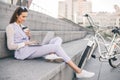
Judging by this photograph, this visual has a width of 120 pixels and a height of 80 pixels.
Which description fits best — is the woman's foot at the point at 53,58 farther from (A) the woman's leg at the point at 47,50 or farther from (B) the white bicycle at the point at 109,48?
(B) the white bicycle at the point at 109,48

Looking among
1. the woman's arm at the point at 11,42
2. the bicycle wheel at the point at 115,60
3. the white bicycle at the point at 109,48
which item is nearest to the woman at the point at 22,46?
the woman's arm at the point at 11,42

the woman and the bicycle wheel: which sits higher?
the woman

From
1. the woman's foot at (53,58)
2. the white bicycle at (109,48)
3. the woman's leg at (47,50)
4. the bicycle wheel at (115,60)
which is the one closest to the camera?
the woman's foot at (53,58)

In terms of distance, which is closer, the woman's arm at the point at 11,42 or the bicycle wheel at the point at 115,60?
the woman's arm at the point at 11,42

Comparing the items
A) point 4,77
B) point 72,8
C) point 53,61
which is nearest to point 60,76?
point 53,61

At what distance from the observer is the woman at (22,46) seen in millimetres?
4715

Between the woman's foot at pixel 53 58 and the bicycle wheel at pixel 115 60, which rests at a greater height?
the woman's foot at pixel 53 58

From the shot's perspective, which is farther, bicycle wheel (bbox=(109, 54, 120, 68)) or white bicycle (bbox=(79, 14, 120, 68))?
bicycle wheel (bbox=(109, 54, 120, 68))

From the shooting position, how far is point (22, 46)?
474 cm

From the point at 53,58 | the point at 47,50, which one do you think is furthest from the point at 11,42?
the point at 53,58

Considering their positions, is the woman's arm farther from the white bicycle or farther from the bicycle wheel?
the bicycle wheel

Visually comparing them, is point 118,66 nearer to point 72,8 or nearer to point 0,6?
point 0,6

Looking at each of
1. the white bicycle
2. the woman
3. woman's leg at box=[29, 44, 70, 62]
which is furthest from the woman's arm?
the white bicycle

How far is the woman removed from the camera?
4.71 meters
